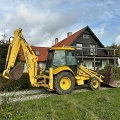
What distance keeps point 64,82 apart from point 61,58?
56.7 inches

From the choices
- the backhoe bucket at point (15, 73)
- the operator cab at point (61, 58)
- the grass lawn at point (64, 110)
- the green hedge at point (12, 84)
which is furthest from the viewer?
the green hedge at point (12, 84)

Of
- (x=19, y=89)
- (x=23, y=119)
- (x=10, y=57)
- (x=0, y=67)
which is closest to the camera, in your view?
(x=23, y=119)

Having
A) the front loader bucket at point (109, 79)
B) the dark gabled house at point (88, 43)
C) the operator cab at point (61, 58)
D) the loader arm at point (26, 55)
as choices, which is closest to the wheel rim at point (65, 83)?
the operator cab at point (61, 58)

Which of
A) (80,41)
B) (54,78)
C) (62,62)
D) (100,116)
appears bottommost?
(100,116)

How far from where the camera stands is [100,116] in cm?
859

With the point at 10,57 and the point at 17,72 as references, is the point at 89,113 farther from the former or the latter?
the point at 10,57

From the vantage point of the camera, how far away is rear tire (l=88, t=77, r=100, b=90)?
15.6 metres

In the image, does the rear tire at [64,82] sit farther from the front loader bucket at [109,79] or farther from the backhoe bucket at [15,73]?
the front loader bucket at [109,79]

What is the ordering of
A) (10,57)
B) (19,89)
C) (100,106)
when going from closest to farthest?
(100,106)
(10,57)
(19,89)

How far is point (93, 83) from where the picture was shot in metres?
15.8

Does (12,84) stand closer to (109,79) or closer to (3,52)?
(3,52)

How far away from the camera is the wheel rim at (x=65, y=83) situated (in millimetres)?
14448

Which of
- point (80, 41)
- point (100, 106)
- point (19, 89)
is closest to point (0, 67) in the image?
point (19, 89)

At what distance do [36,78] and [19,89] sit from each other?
9.61ft
